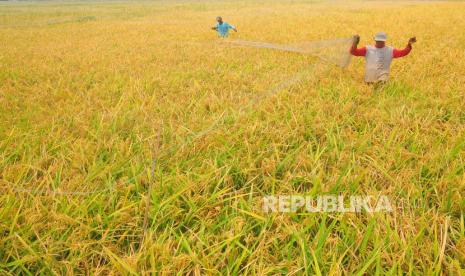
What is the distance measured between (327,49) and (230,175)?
3775 mm

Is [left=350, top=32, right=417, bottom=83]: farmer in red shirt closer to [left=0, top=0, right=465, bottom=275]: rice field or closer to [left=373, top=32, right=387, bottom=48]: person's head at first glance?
[left=373, top=32, right=387, bottom=48]: person's head

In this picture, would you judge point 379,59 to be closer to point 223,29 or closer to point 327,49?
point 327,49

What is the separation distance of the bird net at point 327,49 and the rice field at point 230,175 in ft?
1.52

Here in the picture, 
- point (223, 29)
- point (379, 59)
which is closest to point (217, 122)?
point (379, 59)

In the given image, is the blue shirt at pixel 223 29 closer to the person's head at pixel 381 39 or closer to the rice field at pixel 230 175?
the rice field at pixel 230 175

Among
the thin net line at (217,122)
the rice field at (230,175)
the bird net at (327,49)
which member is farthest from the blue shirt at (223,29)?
the rice field at (230,175)

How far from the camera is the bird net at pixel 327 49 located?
3580mm

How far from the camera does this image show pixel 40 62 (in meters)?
4.57

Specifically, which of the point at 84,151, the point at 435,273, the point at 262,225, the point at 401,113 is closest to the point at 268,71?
→ the point at 401,113

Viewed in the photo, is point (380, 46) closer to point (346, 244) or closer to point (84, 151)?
point (346, 244)

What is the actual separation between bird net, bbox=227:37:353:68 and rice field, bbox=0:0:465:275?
46 cm

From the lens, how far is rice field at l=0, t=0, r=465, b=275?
1101 mm

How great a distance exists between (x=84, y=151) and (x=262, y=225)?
1237mm

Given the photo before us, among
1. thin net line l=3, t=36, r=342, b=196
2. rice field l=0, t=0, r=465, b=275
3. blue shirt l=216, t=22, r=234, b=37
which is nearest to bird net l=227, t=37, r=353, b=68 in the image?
thin net line l=3, t=36, r=342, b=196
